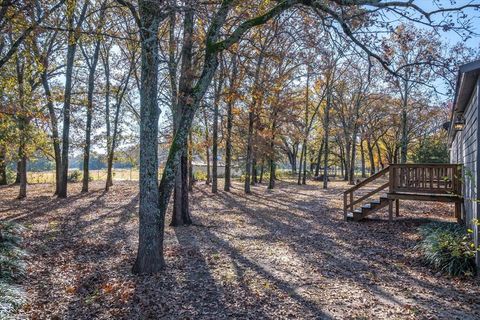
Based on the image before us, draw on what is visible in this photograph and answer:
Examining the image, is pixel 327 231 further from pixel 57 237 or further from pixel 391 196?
pixel 57 237

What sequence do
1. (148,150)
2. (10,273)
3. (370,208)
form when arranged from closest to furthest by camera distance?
(10,273) < (148,150) < (370,208)

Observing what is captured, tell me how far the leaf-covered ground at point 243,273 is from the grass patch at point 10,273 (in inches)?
6.6

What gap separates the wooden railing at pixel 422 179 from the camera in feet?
32.7

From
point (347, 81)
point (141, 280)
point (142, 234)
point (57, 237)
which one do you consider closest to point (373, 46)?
point (142, 234)

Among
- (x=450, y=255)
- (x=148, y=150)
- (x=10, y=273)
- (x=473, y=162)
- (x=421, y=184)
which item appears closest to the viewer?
(x=10, y=273)

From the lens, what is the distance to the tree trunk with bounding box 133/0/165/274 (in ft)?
18.8

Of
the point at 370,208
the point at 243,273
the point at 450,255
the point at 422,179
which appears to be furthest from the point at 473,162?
the point at 243,273

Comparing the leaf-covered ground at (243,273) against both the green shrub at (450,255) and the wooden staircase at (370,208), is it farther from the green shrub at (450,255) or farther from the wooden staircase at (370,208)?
the wooden staircase at (370,208)

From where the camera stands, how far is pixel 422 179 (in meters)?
10.4

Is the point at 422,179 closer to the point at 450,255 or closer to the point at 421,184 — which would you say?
the point at 421,184

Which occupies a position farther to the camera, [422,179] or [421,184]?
Result: [421,184]

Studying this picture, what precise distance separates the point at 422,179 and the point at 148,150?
8.40 metres

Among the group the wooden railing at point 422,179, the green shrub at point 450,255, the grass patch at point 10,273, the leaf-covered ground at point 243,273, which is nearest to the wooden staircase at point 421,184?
the wooden railing at point 422,179

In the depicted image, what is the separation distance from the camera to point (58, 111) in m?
16.0
